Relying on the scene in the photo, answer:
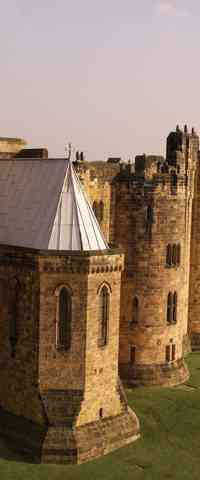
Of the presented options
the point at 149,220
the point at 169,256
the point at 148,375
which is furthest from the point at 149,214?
the point at 148,375

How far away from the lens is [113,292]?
26.2 metres

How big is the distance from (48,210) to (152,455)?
1059 centimetres

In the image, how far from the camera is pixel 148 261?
33875 millimetres

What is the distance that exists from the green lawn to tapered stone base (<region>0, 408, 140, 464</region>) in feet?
1.11

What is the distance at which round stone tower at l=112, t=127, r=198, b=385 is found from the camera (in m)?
33.8

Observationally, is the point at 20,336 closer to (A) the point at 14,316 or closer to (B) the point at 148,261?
(A) the point at 14,316

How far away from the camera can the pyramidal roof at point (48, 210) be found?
984 inches

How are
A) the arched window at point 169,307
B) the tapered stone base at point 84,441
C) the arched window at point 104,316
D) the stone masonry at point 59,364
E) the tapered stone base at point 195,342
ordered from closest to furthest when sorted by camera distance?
the tapered stone base at point 84,441
the stone masonry at point 59,364
the arched window at point 104,316
the arched window at point 169,307
the tapered stone base at point 195,342

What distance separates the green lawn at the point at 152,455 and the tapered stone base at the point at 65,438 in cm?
34

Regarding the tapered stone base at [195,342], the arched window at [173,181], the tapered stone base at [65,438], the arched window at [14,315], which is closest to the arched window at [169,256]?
the arched window at [173,181]

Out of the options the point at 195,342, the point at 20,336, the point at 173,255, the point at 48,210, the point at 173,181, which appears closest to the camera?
the point at 20,336

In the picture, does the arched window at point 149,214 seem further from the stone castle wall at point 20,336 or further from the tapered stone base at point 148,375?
the stone castle wall at point 20,336

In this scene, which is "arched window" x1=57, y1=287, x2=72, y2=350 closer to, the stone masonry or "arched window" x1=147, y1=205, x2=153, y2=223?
the stone masonry

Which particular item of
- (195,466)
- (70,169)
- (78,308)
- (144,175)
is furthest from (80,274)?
(144,175)
